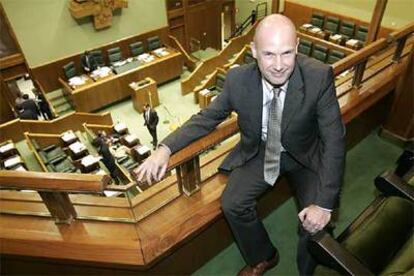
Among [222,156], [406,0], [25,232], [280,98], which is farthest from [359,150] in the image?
[406,0]

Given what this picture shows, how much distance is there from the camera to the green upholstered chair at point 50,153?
620 centimetres

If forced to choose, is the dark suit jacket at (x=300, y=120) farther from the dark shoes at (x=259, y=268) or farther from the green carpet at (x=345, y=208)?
the green carpet at (x=345, y=208)

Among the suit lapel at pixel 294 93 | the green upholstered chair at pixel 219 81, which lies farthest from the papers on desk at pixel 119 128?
the suit lapel at pixel 294 93

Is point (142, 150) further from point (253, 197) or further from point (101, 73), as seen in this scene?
point (253, 197)

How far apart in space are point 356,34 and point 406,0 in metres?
1.25

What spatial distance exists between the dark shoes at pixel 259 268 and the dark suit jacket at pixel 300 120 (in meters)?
0.69

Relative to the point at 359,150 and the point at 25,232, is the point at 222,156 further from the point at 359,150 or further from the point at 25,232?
the point at 359,150

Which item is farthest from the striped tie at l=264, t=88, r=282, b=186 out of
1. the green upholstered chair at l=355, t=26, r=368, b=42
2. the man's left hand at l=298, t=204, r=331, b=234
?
the green upholstered chair at l=355, t=26, r=368, b=42

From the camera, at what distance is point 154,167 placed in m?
1.63

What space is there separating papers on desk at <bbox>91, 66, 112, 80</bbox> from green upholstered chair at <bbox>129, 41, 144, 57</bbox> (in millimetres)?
1071

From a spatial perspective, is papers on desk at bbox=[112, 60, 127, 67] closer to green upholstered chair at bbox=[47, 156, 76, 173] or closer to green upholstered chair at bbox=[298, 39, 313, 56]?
green upholstered chair at bbox=[47, 156, 76, 173]

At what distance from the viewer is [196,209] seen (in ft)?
6.48

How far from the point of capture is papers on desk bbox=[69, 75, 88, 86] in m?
7.75

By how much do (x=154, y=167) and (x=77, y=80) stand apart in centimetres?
694
